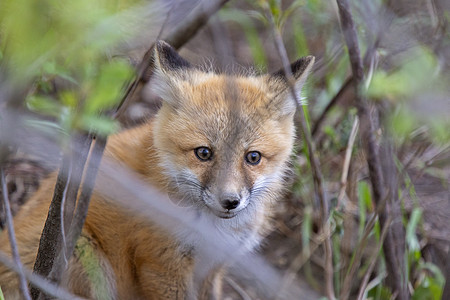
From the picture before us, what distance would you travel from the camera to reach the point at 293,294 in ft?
14.1

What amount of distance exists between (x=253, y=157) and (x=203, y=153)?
13.0 inches

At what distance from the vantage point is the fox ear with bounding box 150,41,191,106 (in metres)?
3.33

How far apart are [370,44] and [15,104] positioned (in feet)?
8.15

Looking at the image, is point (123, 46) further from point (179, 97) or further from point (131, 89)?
point (179, 97)

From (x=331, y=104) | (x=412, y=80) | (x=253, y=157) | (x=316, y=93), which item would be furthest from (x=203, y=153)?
(x=316, y=93)

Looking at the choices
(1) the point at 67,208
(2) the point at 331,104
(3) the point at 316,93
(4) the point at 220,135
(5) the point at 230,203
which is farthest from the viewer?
(3) the point at 316,93

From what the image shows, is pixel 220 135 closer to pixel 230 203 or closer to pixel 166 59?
pixel 230 203

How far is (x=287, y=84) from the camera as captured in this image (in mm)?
3498

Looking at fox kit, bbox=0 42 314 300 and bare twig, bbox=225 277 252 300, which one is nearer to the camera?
fox kit, bbox=0 42 314 300

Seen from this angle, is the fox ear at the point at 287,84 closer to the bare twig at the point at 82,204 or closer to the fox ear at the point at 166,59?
the fox ear at the point at 166,59

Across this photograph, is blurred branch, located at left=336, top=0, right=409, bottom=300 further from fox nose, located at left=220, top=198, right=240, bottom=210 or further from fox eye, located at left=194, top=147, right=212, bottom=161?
fox eye, located at left=194, top=147, right=212, bottom=161

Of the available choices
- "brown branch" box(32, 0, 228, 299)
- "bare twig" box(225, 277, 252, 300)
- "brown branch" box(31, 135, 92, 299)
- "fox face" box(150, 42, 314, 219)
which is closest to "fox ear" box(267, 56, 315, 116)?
"fox face" box(150, 42, 314, 219)

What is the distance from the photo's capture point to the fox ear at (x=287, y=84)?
331cm

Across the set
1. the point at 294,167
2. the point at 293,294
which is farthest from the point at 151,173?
the point at 293,294
